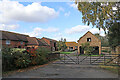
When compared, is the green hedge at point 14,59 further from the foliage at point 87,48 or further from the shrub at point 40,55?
the foliage at point 87,48

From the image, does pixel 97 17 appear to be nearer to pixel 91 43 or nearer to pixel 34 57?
pixel 34 57

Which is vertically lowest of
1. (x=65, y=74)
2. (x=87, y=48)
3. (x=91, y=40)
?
(x=65, y=74)

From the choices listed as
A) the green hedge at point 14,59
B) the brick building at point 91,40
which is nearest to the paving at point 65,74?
the green hedge at point 14,59

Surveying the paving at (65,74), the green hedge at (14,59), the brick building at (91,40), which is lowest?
the paving at (65,74)

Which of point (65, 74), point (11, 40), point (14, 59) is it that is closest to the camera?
point (65, 74)

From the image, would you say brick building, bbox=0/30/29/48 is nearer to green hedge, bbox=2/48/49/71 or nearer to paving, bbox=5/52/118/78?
green hedge, bbox=2/48/49/71

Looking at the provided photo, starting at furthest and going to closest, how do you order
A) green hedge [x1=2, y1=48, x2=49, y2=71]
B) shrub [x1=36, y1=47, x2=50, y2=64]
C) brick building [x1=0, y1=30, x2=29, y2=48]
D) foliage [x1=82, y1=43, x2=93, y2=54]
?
brick building [x1=0, y1=30, x2=29, y2=48] < foliage [x1=82, y1=43, x2=93, y2=54] < shrub [x1=36, y1=47, x2=50, y2=64] < green hedge [x1=2, y1=48, x2=49, y2=71]

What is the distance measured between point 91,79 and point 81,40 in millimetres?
22953

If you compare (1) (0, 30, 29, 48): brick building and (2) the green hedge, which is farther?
(1) (0, 30, 29, 48): brick building

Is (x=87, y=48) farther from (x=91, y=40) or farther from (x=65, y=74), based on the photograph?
(x=65, y=74)

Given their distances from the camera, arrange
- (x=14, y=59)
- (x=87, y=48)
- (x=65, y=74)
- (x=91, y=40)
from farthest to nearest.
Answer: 1. (x=91, y=40)
2. (x=87, y=48)
3. (x=14, y=59)
4. (x=65, y=74)

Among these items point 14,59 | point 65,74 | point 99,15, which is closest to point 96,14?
point 99,15

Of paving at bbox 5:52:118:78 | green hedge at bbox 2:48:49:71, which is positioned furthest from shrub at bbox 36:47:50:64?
paving at bbox 5:52:118:78

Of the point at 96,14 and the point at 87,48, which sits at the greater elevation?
the point at 96,14
